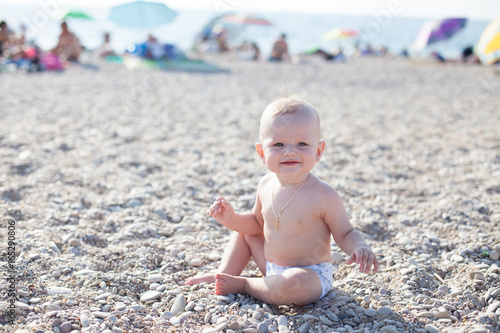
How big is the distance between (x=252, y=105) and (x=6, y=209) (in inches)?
214

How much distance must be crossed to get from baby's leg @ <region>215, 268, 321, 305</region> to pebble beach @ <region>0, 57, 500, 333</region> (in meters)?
0.07

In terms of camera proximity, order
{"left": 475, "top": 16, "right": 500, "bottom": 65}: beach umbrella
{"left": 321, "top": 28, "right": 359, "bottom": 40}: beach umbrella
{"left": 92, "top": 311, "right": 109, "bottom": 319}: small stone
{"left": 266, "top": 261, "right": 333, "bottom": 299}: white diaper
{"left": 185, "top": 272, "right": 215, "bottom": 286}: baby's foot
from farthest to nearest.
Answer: {"left": 321, "top": 28, "right": 359, "bottom": 40}: beach umbrella
{"left": 475, "top": 16, "right": 500, "bottom": 65}: beach umbrella
{"left": 185, "top": 272, "right": 215, "bottom": 286}: baby's foot
{"left": 266, "top": 261, "right": 333, "bottom": 299}: white diaper
{"left": 92, "top": 311, "right": 109, "bottom": 319}: small stone

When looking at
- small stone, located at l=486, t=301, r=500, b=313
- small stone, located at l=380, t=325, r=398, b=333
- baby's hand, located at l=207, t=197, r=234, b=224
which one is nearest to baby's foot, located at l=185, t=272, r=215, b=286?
baby's hand, located at l=207, t=197, r=234, b=224

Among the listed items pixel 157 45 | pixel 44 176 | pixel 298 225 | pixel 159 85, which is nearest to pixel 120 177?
pixel 44 176

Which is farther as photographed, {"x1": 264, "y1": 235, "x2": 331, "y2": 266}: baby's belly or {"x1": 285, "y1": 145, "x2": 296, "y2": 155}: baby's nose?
{"x1": 264, "y1": 235, "x2": 331, "y2": 266}: baby's belly

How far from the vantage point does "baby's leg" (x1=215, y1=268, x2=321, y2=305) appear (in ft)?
7.15

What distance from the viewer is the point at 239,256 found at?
2549 millimetres

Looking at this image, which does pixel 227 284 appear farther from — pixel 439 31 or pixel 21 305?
pixel 439 31

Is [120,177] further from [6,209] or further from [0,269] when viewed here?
[0,269]

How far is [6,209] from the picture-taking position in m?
3.20

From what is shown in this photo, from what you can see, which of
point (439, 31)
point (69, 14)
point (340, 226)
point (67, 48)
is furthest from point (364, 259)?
point (439, 31)

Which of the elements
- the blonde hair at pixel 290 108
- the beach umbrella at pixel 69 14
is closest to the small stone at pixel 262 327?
the blonde hair at pixel 290 108

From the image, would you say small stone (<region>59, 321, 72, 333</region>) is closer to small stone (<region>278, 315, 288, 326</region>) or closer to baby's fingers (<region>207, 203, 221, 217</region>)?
baby's fingers (<region>207, 203, 221, 217</region>)

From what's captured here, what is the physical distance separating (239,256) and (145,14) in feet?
35.1
